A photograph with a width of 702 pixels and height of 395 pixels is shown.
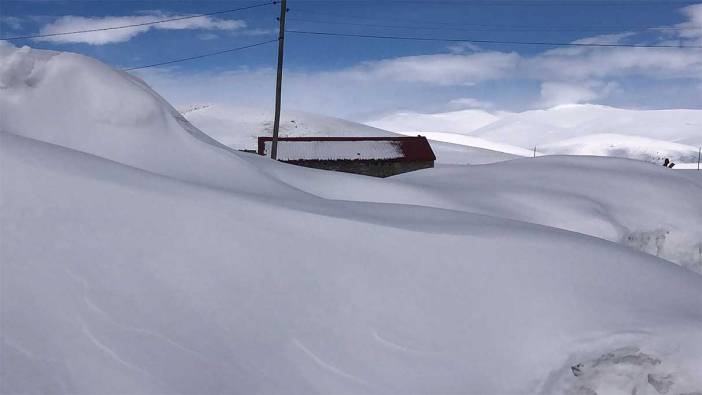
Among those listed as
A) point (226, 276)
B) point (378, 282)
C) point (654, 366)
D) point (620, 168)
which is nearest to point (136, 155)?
point (226, 276)

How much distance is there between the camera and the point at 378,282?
313 centimetres

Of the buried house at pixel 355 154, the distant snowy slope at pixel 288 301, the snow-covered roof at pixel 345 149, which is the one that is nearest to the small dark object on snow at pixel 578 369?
the distant snowy slope at pixel 288 301

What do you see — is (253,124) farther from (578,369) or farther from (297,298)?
(578,369)

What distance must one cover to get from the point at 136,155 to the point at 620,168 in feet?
23.8

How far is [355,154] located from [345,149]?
1.50 feet

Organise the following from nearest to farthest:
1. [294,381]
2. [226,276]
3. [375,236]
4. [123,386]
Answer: [123,386] < [294,381] < [226,276] < [375,236]

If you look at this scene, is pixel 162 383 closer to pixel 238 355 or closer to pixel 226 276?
pixel 238 355

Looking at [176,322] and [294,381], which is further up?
[176,322]

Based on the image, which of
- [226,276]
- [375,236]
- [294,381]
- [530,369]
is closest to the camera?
[294,381]

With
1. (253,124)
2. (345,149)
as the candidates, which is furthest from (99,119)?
(253,124)

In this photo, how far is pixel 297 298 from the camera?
117 inches

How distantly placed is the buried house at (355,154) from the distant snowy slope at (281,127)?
22.8 meters

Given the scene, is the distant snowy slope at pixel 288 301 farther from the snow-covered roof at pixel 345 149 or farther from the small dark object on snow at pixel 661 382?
the snow-covered roof at pixel 345 149

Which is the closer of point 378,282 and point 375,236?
point 378,282
